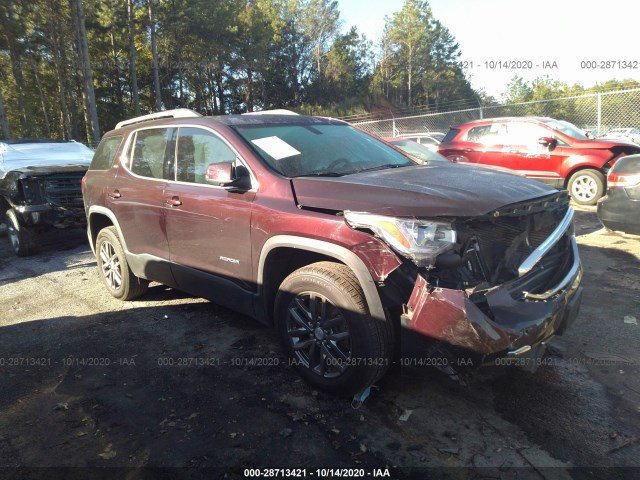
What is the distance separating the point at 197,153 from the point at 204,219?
62 cm

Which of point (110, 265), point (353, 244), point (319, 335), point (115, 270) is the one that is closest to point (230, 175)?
point (353, 244)

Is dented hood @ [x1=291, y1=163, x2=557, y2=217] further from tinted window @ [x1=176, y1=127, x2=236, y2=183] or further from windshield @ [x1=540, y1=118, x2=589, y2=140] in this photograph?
windshield @ [x1=540, y1=118, x2=589, y2=140]

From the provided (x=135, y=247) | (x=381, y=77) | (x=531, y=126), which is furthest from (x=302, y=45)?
(x=135, y=247)

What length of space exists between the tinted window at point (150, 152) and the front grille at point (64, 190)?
134 inches

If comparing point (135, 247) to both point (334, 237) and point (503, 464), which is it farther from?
point (503, 464)

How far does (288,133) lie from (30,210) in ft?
17.0

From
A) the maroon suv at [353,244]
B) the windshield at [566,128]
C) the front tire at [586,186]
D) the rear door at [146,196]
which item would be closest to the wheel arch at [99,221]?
the rear door at [146,196]

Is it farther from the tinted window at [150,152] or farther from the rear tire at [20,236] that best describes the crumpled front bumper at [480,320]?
the rear tire at [20,236]

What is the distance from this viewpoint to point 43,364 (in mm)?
3668

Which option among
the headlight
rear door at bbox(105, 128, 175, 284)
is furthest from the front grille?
the headlight

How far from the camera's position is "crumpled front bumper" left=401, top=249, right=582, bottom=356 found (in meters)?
2.30

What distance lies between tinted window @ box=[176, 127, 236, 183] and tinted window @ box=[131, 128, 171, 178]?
25 cm

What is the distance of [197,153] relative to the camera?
151 inches

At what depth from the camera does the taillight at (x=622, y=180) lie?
18.9 feet
